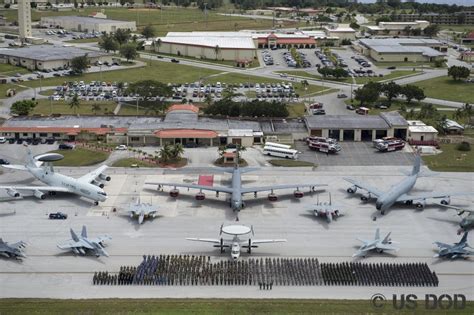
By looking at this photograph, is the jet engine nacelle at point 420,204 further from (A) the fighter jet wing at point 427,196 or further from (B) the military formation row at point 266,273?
(B) the military formation row at point 266,273

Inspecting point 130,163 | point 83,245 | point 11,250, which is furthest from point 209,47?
point 11,250

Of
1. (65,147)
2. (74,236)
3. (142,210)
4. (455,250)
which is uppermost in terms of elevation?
(65,147)

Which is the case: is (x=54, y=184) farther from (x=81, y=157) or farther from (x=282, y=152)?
(x=282, y=152)

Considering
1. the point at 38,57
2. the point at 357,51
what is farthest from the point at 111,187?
the point at 357,51

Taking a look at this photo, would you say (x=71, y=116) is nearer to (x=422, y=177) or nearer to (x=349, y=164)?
(x=349, y=164)

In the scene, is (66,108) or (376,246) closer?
(376,246)

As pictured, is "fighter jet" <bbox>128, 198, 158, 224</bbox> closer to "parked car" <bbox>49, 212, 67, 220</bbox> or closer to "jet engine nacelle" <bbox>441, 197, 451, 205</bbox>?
"parked car" <bbox>49, 212, 67, 220</bbox>
